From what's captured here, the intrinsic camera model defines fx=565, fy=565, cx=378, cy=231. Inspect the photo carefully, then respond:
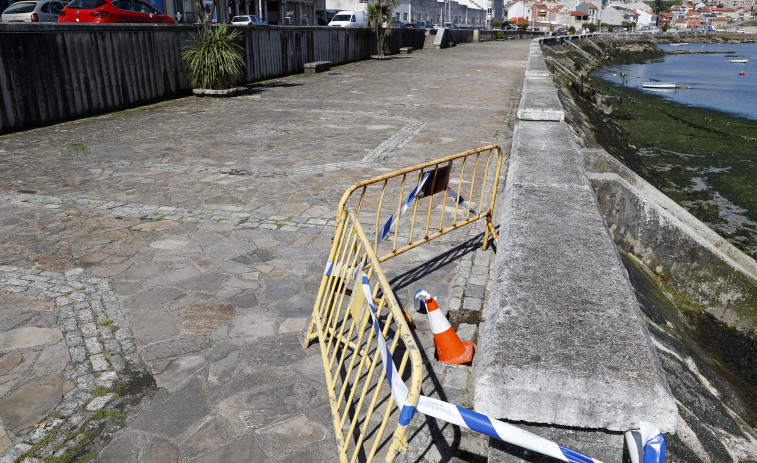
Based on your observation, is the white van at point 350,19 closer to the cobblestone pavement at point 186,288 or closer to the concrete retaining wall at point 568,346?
the cobblestone pavement at point 186,288

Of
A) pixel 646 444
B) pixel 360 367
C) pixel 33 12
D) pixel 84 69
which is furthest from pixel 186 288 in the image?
pixel 33 12

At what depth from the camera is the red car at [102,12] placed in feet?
53.8

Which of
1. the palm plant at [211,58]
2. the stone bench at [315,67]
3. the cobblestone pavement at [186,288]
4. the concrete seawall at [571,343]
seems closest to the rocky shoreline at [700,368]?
the concrete seawall at [571,343]

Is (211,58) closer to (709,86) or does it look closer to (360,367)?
(360,367)

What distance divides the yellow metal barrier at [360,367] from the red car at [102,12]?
16.1 m

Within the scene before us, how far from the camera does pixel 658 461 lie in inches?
Answer: 63.9

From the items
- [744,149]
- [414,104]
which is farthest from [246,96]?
[744,149]

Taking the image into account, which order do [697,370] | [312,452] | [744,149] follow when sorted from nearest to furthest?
1. [312,452]
2. [697,370]
3. [744,149]

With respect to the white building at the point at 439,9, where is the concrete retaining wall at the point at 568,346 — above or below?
below

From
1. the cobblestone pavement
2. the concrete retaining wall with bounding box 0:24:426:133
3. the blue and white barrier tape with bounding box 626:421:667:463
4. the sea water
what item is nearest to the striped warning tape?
the blue and white barrier tape with bounding box 626:421:667:463

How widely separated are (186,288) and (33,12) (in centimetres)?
2087

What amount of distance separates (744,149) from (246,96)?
1542 cm

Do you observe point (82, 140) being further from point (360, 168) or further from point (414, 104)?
point (414, 104)

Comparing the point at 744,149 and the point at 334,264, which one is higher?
the point at 334,264
